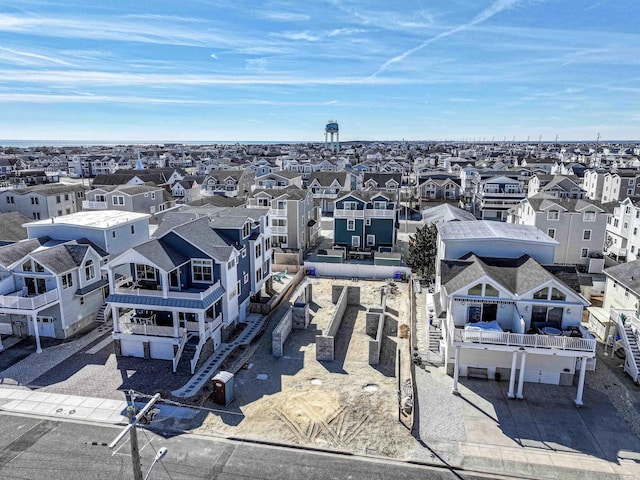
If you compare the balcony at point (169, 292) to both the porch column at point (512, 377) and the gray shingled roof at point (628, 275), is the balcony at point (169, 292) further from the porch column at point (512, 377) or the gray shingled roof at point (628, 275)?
the gray shingled roof at point (628, 275)

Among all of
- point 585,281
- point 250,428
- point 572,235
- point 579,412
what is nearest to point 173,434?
point 250,428

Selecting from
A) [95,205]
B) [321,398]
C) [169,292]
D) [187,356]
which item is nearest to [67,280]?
[169,292]

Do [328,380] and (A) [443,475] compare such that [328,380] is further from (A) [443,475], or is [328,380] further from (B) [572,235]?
(B) [572,235]

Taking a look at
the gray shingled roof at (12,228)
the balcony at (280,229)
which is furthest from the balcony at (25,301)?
the balcony at (280,229)

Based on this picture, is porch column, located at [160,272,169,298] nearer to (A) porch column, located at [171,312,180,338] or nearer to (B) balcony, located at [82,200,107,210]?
(A) porch column, located at [171,312,180,338]

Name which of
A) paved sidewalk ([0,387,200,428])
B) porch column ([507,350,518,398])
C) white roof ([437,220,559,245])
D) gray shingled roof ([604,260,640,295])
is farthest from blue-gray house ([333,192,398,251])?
paved sidewalk ([0,387,200,428])

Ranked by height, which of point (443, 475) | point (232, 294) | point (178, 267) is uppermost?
point (178, 267)
